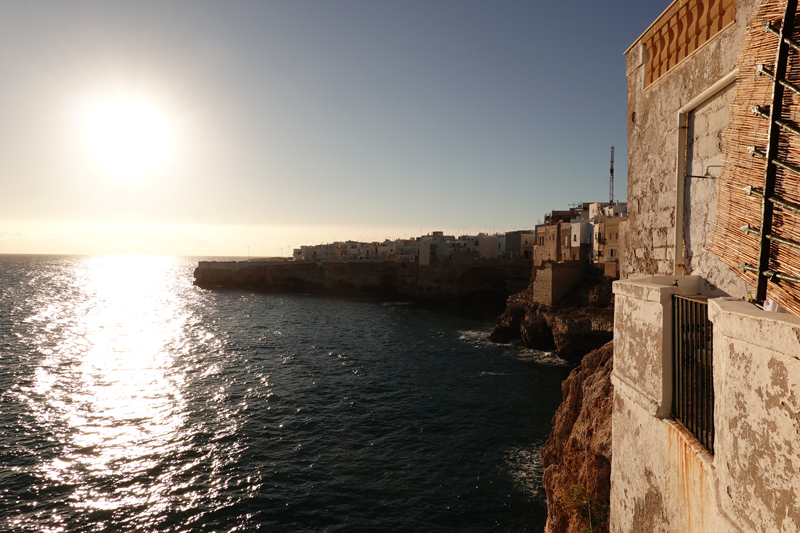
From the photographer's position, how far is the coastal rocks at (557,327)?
112 ft

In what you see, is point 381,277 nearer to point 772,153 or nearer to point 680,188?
point 680,188

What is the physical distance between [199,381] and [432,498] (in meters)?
20.3

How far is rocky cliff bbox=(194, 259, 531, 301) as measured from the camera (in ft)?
249

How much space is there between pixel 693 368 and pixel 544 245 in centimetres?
5893

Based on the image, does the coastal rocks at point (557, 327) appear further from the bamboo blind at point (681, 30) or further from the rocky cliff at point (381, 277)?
the rocky cliff at point (381, 277)

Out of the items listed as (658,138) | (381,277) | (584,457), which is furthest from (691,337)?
(381,277)

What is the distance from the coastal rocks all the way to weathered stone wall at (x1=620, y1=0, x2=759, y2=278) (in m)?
28.4

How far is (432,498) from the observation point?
53.1 feet

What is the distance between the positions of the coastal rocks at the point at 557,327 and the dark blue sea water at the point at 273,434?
2.76 meters

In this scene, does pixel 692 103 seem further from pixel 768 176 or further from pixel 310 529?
pixel 310 529

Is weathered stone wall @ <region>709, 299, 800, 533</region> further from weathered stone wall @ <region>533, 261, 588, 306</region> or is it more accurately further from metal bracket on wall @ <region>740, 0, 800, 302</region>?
weathered stone wall @ <region>533, 261, 588, 306</region>

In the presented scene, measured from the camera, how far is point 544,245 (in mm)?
60750

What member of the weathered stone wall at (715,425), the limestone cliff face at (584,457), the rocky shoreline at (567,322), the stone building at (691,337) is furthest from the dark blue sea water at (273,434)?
the stone building at (691,337)

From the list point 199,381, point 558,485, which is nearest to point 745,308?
point 558,485
